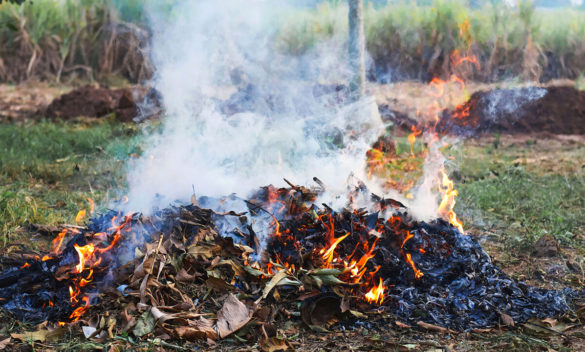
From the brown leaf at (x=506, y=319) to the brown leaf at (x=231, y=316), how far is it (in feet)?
4.92

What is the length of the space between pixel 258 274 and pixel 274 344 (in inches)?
23.5

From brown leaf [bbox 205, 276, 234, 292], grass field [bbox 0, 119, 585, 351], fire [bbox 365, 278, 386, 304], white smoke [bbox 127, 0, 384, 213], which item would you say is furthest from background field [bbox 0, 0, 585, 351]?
white smoke [bbox 127, 0, 384, 213]

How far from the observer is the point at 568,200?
22.0 feet

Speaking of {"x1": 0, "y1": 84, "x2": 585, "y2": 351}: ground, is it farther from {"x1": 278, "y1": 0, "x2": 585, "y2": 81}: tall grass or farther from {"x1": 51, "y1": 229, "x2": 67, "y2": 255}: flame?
{"x1": 278, "y1": 0, "x2": 585, "y2": 81}: tall grass

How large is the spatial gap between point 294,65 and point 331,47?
0.86 m

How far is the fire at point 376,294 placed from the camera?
388cm

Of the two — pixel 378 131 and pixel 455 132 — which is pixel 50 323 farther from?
pixel 455 132

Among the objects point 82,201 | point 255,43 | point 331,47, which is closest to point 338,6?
point 331,47

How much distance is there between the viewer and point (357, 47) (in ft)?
32.3

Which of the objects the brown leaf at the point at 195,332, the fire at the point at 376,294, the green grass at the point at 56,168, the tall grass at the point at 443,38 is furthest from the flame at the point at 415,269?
the tall grass at the point at 443,38

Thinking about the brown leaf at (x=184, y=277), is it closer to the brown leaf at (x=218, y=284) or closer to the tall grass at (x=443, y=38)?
→ the brown leaf at (x=218, y=284)

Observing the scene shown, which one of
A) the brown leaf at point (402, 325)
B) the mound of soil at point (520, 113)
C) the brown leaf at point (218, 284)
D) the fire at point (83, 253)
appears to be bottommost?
the mound of soil at point (520, 113)

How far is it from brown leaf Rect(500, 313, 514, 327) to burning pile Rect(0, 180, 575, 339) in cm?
4

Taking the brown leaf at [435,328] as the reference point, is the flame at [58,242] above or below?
above
